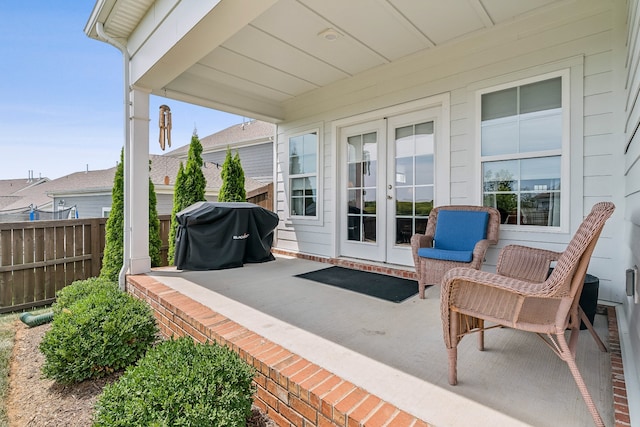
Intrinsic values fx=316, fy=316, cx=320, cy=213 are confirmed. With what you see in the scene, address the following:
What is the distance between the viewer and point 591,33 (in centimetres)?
272

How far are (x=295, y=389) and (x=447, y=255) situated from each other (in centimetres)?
189

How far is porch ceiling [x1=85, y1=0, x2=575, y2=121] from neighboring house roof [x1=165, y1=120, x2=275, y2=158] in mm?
6140

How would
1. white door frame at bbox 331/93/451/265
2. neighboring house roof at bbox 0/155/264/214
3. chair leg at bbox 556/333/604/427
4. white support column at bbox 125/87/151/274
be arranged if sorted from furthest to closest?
neighboring house roof at bbox 0/155/264/214
white support column at bbox 125/87/151/274
white door frame at bbox 331/93/451/265
chair leg at bbox 556/333/604/427

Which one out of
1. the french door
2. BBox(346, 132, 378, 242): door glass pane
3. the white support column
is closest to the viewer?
the white support column

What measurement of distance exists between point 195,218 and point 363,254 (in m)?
2.30

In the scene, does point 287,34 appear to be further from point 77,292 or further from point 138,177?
point 77,292

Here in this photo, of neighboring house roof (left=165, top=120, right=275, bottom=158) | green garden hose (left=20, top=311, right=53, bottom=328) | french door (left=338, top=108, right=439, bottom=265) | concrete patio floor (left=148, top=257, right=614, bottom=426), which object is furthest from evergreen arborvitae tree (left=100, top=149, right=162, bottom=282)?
neighboring house roof (left=165, top=120, right=275, bottom=158)

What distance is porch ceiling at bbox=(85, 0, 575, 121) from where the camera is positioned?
9.11 ft

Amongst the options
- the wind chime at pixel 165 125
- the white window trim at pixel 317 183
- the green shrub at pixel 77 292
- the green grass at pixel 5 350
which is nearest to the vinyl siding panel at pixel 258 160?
the white window trim at pixel 317 183

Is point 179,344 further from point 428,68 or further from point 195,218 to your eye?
point 428,68

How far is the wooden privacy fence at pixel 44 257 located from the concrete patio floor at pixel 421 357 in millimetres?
2385

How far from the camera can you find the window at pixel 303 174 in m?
5.13

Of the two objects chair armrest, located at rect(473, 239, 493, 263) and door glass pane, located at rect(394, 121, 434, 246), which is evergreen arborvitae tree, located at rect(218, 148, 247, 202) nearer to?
door glass pane, located at rect(394, 121, 434, 246)

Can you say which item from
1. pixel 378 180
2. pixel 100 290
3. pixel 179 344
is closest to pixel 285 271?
pixel 378 180
